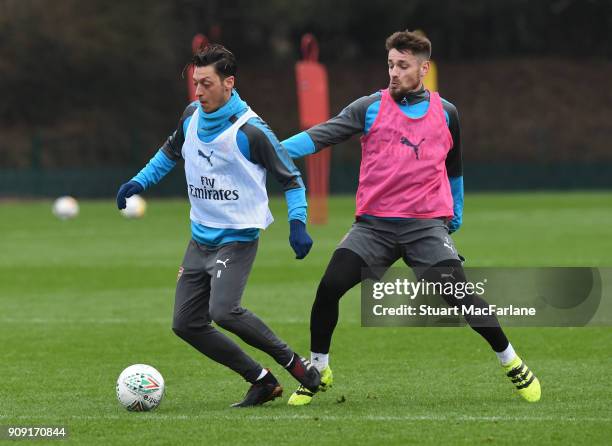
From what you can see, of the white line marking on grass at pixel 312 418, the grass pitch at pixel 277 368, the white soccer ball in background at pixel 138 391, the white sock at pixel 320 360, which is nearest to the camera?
the grass pitch at pixel 277 368

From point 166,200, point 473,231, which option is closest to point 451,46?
point 166,200

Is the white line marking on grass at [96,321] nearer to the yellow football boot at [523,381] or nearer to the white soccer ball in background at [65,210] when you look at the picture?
the yellow football boot at [523,381]

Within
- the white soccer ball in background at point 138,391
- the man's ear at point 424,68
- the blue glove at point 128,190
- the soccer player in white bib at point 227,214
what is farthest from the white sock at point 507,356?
the blue glove at point 128,190

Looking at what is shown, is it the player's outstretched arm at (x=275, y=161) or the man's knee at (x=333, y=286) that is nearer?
the player's outstretched arm at (x=275, y=161)

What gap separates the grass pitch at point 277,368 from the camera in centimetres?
720

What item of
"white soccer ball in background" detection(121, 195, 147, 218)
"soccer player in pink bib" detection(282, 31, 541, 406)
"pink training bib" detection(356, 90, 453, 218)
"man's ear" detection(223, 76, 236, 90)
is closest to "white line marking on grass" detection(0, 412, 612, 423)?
"soccer player in pink bib" detection(282, 31, 541, 406)

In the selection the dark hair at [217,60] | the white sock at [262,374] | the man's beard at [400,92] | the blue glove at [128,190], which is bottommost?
the white sock at [262,374]

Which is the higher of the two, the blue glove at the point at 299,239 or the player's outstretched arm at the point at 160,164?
the player's outstretched arm at the point at 160,164

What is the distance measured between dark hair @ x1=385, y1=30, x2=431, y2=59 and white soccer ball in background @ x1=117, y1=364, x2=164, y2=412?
2.43m

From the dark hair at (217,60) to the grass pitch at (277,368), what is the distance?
198cm

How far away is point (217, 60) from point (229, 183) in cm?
72

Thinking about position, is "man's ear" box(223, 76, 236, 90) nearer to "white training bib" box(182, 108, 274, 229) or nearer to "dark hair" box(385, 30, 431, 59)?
"white training bib" box(182, 108, 274, 229)

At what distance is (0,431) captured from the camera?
7.20m

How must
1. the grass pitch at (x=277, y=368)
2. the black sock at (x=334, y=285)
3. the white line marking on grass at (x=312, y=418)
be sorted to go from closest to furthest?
the grass pitch at (x=277, y=368), the white line marking on grass at (x=312, y=418), the black sock at (x=334, y=285)
